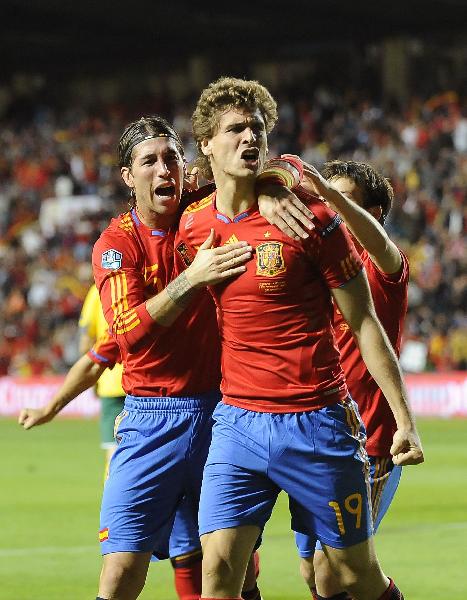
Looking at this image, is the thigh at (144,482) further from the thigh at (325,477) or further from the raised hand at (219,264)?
the raised hand at (219,264)

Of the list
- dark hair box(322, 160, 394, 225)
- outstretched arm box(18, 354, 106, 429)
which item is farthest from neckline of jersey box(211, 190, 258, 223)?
outstretched arm box(18, 354, 106, 429)

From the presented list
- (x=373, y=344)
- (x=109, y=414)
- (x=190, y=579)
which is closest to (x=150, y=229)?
(x=373, y=344)

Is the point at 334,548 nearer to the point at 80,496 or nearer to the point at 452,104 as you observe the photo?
the point at 80,496

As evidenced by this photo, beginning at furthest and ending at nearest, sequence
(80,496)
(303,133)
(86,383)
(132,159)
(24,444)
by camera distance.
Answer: (303,133) < (24,444) < (80,496) < (86,383) < (132,159)

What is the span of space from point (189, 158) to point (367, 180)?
20088mm

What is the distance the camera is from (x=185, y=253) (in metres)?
5.53

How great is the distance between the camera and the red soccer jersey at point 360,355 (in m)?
5.86

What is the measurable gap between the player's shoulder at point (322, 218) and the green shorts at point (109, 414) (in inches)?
187

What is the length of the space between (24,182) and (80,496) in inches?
748

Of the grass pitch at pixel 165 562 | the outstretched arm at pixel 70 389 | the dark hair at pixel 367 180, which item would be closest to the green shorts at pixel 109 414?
the grass pitch at pixel 165 562

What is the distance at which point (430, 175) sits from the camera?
24.0 metres

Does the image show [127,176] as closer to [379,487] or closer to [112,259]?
[112,259]

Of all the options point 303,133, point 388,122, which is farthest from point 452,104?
point 303,133

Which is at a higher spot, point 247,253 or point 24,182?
point 24,182
